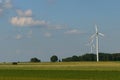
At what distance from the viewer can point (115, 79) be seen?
5559cm

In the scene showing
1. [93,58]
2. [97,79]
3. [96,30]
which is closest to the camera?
[97,79]

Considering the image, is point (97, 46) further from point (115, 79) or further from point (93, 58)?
point (115, 79)

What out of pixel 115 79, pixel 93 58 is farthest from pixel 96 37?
pixel 115 79

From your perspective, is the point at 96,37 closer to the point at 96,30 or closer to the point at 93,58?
the point at 96,30

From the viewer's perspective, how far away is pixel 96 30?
151750mm

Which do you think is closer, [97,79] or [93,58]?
[97,79]

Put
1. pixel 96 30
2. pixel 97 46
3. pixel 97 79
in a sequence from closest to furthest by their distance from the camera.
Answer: pixel 97 79 → pixel 97 46 → pixel 96 30

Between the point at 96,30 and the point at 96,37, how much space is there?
5908 mm

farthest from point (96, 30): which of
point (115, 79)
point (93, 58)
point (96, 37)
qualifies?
point (115, 79)

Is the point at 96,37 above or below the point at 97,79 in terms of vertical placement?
above

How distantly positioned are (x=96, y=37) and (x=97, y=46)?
5.83 m

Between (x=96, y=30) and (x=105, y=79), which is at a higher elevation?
(x=96, y=30)

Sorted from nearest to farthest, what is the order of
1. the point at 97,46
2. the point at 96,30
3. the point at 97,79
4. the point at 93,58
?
the point at 97,79, the point at 97,46, the point at 96,30, the point at 93,58

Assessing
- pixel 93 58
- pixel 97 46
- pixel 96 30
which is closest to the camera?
pixel 97 46
